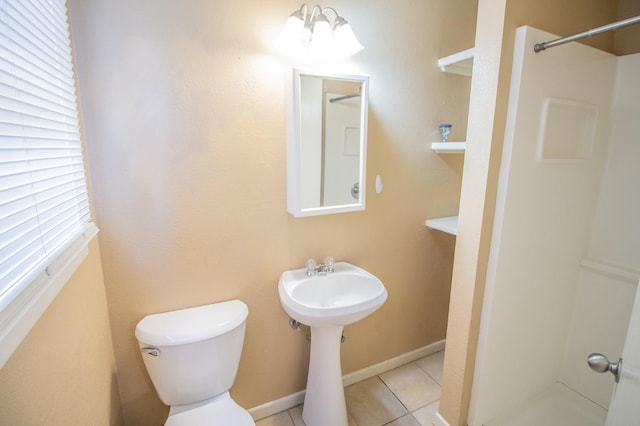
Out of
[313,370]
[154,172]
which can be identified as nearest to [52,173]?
[154,172]

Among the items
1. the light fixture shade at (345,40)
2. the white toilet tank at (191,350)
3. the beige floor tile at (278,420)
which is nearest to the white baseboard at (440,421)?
the beige floor tile at (278,420)

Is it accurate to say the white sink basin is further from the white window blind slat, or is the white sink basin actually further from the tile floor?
the white window blind slat

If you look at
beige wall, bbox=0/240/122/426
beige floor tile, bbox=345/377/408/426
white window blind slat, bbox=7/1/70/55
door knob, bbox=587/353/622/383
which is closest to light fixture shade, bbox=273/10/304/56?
white window blind slat, bbox=7/1/70/55

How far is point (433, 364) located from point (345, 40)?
2.11 m

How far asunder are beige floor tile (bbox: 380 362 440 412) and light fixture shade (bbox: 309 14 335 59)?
1.96m

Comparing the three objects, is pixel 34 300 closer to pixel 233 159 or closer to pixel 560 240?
pixel 233 159

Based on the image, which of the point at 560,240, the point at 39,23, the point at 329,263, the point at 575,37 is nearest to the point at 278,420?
the point at 329,263

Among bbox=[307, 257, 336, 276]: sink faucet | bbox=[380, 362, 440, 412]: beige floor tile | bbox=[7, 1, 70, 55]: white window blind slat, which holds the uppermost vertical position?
bbox=[7, 1, 70, 55]: white window blind slat

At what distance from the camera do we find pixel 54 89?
33.1 inches

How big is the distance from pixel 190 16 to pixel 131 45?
254 millimetres

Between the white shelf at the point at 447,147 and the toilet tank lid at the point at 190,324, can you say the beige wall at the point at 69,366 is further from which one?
the white shelf at the point at 447,147

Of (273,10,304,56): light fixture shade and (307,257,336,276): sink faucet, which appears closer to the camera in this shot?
(273,10,304,56): light fixture shade

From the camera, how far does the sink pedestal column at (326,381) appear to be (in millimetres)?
1442

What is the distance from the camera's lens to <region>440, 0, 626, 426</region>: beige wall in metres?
1.17
